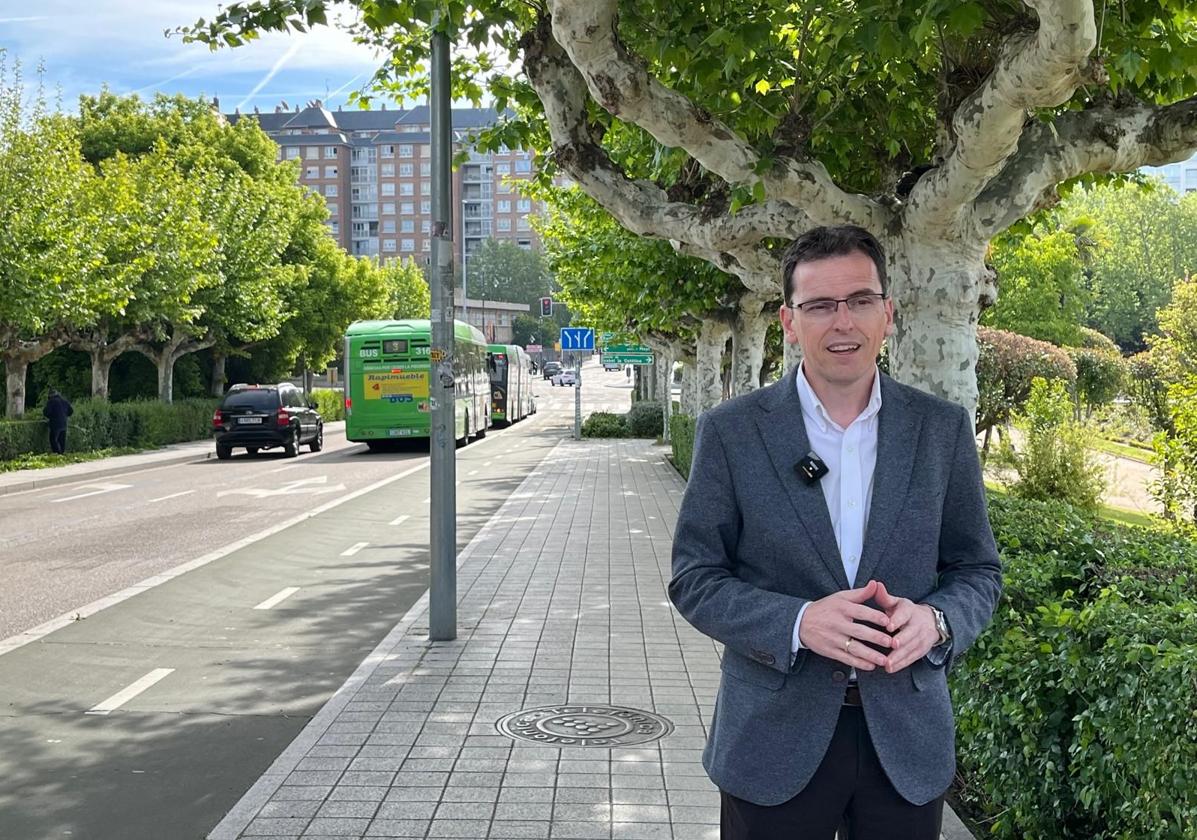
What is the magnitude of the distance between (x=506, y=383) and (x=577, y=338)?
401 inches

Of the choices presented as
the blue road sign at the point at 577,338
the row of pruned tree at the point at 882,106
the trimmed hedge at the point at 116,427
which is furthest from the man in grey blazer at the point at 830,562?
the blue road sign at the point at 577,338

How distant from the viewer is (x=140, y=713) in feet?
21.5

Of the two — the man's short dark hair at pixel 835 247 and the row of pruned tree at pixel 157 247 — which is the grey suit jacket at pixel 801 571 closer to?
the man's short dark hair at pixel 835 247

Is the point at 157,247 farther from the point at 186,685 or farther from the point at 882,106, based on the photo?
the point at 186,685

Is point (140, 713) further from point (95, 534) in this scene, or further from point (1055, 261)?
point (1055, 261)

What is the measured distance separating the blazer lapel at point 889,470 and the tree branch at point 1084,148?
588 centimetres

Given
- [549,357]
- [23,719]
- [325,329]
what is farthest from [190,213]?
[549,357]

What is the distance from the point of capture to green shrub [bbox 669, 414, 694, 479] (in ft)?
73.1

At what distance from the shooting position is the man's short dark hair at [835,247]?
8.10 ft

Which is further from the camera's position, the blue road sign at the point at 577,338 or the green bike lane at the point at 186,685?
the blue road sign at the point at 577,338

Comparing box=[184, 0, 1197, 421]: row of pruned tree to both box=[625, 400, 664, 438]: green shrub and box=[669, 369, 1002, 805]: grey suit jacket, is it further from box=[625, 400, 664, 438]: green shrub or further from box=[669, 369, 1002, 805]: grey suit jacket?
box=[625, 400, 664, 438]: green shrub

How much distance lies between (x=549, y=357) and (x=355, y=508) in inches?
5515

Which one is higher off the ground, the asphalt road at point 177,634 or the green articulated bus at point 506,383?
the green articulated bus at point 506,383

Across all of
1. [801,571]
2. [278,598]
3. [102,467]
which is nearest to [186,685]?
[278,598]
